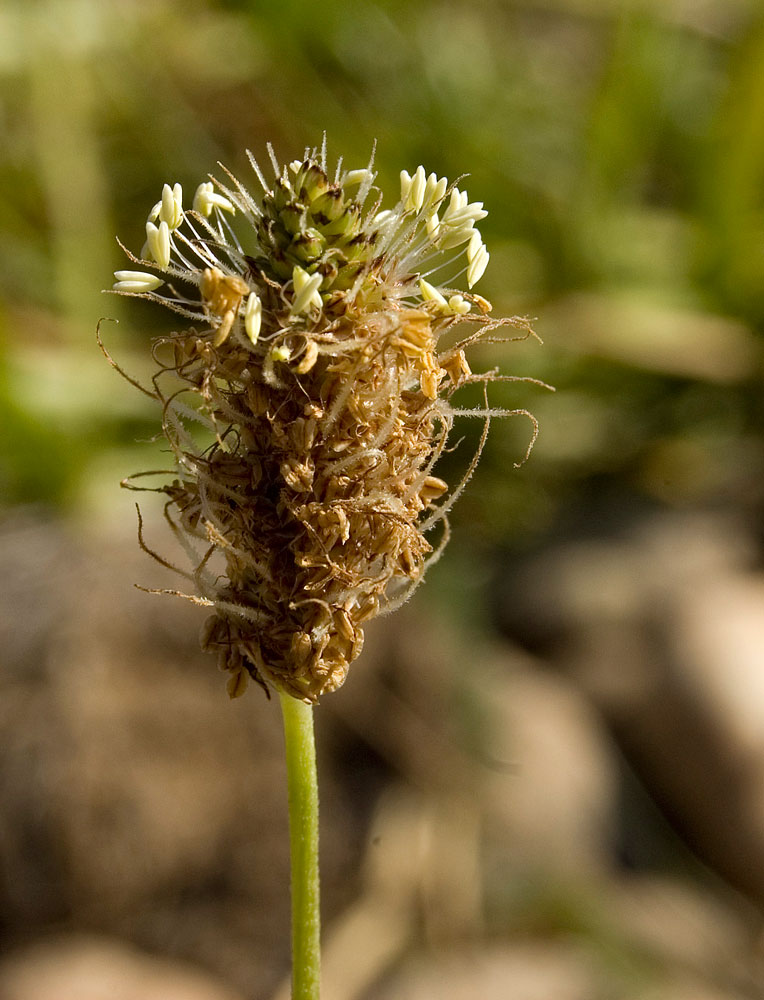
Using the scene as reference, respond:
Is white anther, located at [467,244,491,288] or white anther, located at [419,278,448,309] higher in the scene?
white anther, located at [467,244,491,288]

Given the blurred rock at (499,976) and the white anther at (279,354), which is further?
the blurred rock at (499,976)

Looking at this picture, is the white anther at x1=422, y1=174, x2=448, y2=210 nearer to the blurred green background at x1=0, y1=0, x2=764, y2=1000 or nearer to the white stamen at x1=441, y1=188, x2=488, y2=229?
the white stamen at x1=441, y1=188, x2=488, y2=229

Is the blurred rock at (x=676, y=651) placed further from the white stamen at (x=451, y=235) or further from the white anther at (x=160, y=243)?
the white anther at (x=160, y=243)

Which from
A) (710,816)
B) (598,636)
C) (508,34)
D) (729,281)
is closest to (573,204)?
(729,281)

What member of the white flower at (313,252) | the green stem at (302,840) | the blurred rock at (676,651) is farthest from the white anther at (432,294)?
the blurred rock at (676,651)

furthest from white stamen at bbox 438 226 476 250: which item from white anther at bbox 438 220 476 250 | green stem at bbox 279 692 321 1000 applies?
green stem at bbox 279 692 321 1000

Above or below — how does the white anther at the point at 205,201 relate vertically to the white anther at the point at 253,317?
above

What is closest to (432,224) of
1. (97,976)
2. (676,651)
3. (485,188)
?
(97,976)
